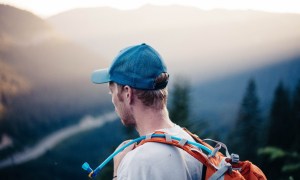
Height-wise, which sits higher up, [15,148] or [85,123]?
[15,148]

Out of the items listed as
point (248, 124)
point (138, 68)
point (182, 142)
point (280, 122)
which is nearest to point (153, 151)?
point (182, 142)

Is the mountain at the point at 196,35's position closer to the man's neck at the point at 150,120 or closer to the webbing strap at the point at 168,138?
the man's neck at the point at 150,120

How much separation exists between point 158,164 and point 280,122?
29.6 meters

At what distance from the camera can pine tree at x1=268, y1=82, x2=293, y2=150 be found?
28.0 m

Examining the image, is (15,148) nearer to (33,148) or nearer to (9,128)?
(9,128)

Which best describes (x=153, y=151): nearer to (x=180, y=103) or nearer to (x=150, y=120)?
(x=150, y=120)

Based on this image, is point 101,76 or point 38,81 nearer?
point 101,76

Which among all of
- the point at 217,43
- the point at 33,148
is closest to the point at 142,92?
the point at 33,148

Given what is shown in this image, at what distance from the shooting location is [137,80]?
1955 mm

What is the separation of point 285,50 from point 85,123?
35504 millimetres

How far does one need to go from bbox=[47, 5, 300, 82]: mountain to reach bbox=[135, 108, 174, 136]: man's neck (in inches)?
2269

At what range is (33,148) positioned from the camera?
17766mm

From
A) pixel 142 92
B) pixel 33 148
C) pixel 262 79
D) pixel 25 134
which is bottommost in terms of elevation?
pixel 262 79

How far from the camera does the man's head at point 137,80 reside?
196cm
